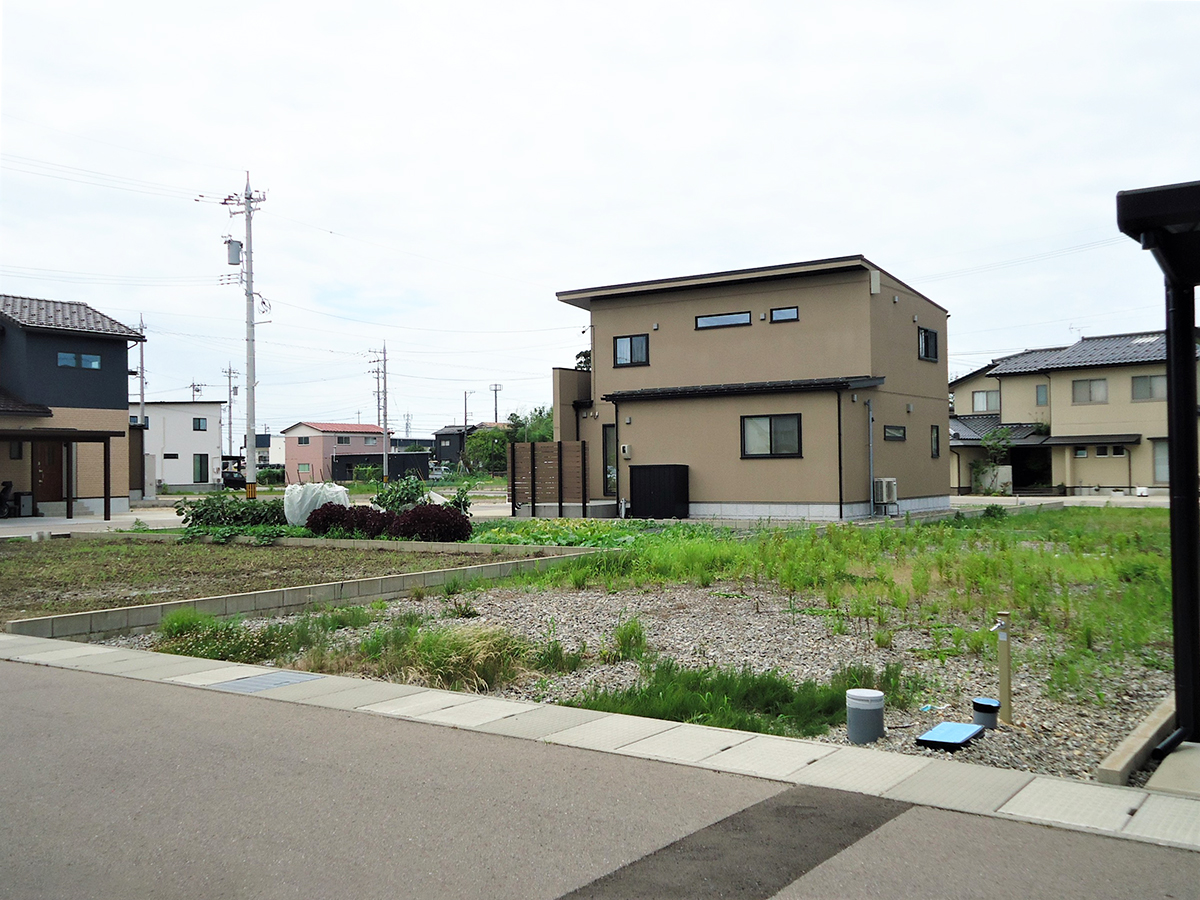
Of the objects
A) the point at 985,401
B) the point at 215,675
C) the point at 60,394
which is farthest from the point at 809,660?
the point at 985,401

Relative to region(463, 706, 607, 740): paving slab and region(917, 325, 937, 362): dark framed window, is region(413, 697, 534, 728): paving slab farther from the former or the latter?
region(917, 325, 937, 362): dark framed window

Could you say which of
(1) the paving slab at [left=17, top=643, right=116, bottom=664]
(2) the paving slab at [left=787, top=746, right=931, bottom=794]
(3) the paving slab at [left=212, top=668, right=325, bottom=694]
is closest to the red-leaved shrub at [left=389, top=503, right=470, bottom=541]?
(1) the paving slab at [left=17, top=643, right=116, bottom=664]

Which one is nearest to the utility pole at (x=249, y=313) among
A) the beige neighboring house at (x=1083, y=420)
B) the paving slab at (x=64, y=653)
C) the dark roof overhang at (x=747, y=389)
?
the dark roof overhang at (x=747, y=389)

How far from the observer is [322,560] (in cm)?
1634

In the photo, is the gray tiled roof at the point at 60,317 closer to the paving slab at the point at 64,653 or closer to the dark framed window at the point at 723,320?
the dark framed window at the point at 723,320

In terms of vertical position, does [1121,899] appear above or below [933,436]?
below

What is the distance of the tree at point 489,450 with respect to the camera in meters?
80.9

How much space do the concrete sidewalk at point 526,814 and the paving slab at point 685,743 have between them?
0.08ft

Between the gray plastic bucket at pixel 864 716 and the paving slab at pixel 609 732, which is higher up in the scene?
the gray plastic bucket at pixel 864 716

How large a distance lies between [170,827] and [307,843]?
28.3 inches

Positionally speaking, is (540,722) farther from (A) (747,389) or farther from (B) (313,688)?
(A) (747,389)

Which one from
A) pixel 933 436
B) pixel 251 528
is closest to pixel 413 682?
pixel 251 528

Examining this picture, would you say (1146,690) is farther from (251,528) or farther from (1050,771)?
(251,528)

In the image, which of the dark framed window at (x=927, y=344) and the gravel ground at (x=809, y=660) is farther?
the dark framed window at (x=927, y=344)
